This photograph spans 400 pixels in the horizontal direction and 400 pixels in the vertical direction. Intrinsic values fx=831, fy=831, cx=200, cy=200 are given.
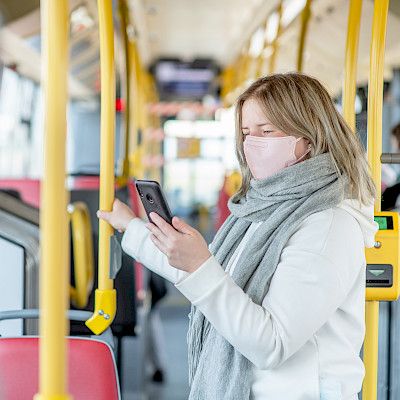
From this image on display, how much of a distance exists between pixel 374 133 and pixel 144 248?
83 centimetres

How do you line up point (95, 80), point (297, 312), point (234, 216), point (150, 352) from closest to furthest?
point (297, 312) → point (234, 216) → point (150, 352) → point (95, 80)

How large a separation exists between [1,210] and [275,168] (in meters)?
1.60

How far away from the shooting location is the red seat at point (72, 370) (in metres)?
2.22

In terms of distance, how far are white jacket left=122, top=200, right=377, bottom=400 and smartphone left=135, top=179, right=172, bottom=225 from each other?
0.73ft

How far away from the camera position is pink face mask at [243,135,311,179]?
1916 millimetres

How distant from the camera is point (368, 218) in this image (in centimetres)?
193

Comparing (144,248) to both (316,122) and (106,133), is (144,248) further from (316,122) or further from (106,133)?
(316,122)

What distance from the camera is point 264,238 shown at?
1.92 m

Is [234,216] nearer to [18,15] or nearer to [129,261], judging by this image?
[129,261]

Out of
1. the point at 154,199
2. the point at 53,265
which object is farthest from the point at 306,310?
the point at 53,265

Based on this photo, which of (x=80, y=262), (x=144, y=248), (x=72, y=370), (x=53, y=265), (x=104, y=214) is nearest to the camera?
(x=53, y=265)

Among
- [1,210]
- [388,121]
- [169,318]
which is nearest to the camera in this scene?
[1,210]

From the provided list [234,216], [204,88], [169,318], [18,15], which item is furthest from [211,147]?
[234,216]

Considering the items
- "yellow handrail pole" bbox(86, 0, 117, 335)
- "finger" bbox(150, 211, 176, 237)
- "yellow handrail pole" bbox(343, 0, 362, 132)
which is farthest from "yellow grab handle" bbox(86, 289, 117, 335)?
"yellow handrail pole" bbox(343, 0, 362, 132)
